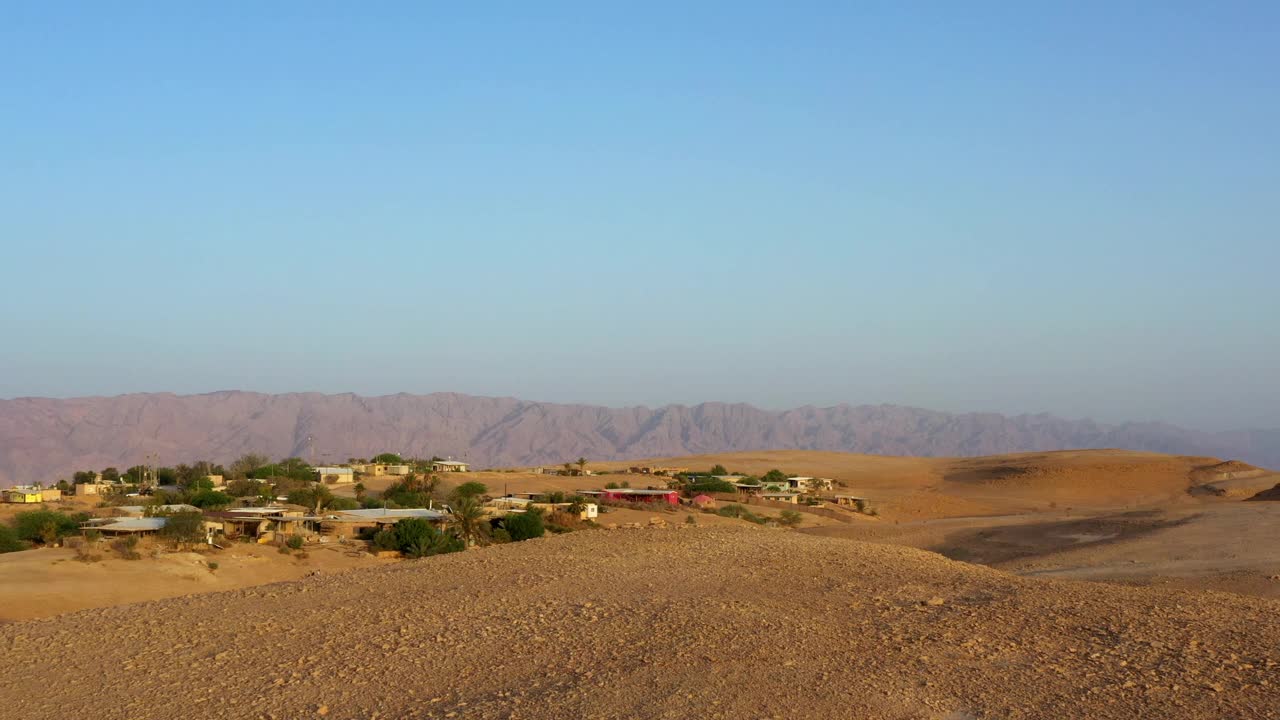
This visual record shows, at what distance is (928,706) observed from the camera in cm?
1109

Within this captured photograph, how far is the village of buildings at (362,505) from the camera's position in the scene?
3522cm

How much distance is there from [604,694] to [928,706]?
122 inches

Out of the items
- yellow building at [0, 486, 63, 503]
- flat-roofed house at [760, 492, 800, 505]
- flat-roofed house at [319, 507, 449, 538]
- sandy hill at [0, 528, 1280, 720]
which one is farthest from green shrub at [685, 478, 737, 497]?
sandy hill at [0, 528, 1280, 720]

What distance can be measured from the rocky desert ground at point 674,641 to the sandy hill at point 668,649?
40 mm

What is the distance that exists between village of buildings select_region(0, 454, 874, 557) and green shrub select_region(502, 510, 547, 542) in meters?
0.05

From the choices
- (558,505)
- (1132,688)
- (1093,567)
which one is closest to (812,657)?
(1132,688)

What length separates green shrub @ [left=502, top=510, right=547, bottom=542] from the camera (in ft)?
113

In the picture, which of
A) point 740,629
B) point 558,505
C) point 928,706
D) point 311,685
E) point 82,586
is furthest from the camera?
point 558,505

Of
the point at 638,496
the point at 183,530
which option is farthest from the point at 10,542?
the point at 638,496

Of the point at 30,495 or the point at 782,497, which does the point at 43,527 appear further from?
the point at 782,497

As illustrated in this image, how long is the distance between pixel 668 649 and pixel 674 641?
353 mm

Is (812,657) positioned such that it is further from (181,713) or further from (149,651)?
(149,651)

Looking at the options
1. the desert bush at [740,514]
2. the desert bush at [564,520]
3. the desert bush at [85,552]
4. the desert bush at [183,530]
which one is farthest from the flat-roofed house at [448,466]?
the desert bush at [85,552]

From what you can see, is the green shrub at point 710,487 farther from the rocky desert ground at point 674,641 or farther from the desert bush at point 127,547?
the rocky desert ground at point 674,641
